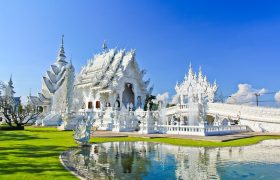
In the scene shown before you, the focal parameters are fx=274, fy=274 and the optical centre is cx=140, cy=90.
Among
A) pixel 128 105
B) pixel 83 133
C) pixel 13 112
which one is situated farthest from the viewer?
pixel 128 105

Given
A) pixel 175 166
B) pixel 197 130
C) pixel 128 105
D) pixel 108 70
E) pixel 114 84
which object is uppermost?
pixel 108 70

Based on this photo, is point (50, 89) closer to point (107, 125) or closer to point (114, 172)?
point (107, 125)

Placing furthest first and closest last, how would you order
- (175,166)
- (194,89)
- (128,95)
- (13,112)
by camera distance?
1. (128,95)
2. (194,89)
3. (13,112)
4. (175,166)

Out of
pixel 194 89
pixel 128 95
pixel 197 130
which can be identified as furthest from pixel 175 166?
pixel 128 95

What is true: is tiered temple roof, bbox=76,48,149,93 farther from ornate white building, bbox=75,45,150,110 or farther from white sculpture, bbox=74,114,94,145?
white sculpture, bbox=74,114,94,145

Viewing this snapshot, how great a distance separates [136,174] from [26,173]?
275 centimetres

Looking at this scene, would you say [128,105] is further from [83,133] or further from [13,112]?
[83,133]

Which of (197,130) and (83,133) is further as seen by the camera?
(197,130)

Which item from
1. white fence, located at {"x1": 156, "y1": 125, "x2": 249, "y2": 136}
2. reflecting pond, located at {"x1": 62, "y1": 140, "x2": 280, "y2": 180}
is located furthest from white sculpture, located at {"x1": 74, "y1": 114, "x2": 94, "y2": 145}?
white fence, located at {"x1": 156, "y1": 125, "x2": 249, "y2": 136}

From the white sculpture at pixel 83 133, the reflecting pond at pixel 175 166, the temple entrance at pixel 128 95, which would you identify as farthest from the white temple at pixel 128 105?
the reflecting pond at pixel 175 166

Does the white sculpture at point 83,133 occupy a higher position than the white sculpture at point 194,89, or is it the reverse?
the white sculpture at point 194,89

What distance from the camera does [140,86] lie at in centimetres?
3997

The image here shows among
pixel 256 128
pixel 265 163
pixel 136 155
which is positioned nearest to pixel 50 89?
pixel 256 128

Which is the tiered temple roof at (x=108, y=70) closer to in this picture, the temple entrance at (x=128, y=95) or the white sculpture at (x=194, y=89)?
the temple entrance at (x=128, y=95)
